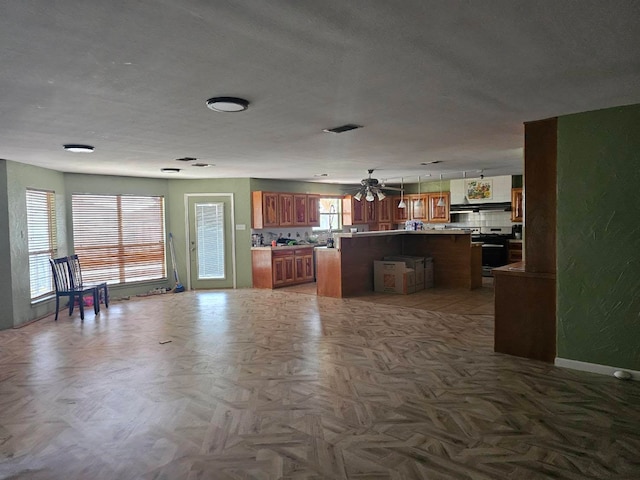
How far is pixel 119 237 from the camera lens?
7.82 m

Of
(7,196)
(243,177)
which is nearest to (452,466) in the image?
(7,196)

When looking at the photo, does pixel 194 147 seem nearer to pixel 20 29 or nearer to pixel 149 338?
pixel 149 338

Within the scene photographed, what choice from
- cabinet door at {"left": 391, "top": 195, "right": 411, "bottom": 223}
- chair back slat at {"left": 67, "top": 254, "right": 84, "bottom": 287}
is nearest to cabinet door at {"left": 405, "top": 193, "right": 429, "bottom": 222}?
cabinet door at {"left": 391, "top": 195, "right": 411, "bottom": 223}

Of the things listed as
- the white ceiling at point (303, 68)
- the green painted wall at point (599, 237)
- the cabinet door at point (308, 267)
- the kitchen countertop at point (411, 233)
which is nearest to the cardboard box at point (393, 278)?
the kitchen countertop at point (411, 233)

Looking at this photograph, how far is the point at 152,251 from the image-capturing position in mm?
8312

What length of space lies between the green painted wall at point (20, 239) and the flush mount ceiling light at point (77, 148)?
5.12 feet

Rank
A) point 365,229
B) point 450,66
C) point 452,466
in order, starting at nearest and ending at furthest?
point 452,466
point 450,66
point 365,229

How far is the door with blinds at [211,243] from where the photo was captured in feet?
28.3

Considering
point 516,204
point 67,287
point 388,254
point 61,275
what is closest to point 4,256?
point 61,275

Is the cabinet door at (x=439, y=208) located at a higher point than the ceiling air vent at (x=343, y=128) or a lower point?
lower

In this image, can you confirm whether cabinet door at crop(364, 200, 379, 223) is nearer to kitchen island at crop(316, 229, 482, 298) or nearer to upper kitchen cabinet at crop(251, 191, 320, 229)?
upper kitchen cabinet at crop(251, 191, 320, 229)

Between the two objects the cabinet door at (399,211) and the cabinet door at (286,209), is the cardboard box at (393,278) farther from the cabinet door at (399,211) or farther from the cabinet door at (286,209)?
the cabinet door at (399,211)

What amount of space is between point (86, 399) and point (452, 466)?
273 centimetres

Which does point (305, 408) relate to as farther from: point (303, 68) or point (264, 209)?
point (264, 209)
